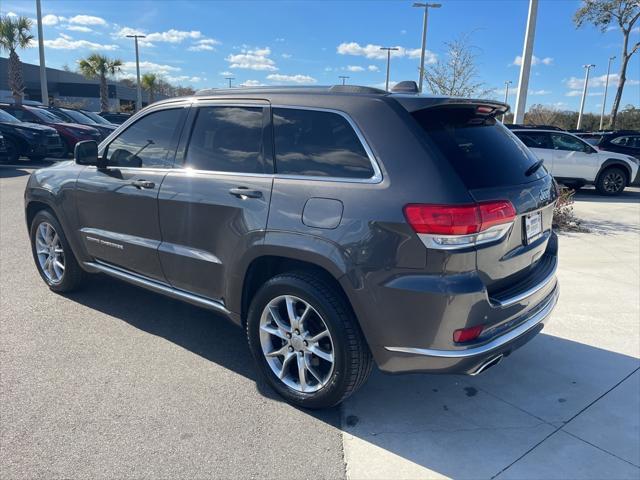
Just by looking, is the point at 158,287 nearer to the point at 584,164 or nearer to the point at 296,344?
the point at 296,344

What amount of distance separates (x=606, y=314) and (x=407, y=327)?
→ 9.87 ft

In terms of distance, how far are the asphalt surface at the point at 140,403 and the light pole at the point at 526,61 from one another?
31.2 feet

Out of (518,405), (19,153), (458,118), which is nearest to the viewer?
(458,118)

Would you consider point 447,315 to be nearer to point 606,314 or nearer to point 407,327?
point 407,327

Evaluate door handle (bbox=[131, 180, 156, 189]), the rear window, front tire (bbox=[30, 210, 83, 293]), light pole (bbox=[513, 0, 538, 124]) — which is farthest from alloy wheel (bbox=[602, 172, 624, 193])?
front tire (bbox=[30, 210, 83, 293])

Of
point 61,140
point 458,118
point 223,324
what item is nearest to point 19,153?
point 61,140

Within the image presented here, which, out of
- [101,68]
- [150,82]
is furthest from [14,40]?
[150,82]

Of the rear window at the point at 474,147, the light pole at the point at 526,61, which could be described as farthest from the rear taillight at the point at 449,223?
the light pole at the point at 526,61

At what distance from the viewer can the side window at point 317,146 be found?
108 inches

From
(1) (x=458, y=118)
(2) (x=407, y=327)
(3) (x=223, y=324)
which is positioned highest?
(1) (x=458, y=118)

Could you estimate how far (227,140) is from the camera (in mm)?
3369

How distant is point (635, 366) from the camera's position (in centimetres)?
366

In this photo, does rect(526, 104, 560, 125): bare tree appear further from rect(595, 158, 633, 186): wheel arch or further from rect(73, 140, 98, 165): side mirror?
rect(73, 140, 98, 165): side mirror

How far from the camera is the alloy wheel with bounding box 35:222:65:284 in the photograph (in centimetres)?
477
